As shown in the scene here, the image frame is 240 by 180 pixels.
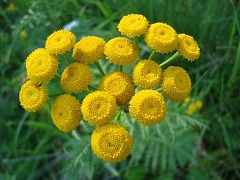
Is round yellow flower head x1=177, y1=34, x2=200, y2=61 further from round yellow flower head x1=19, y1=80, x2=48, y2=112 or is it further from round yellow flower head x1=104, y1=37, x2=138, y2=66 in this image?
round yellow flower head x1=19, y1=80, x2=48, y2=112

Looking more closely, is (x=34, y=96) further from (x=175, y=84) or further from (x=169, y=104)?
(x=169, y=104)

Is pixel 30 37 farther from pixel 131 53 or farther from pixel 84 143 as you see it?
pixel 131 53

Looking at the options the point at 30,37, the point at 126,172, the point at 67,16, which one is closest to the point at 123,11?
the point at 67,16

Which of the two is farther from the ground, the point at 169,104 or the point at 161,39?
the point at 161,39

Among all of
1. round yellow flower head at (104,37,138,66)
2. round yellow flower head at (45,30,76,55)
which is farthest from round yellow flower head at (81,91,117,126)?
round yellow flower head at (45,30,76,55)

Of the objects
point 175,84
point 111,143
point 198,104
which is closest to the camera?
point 111,143

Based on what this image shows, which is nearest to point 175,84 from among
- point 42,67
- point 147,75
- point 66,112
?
point 147,75
